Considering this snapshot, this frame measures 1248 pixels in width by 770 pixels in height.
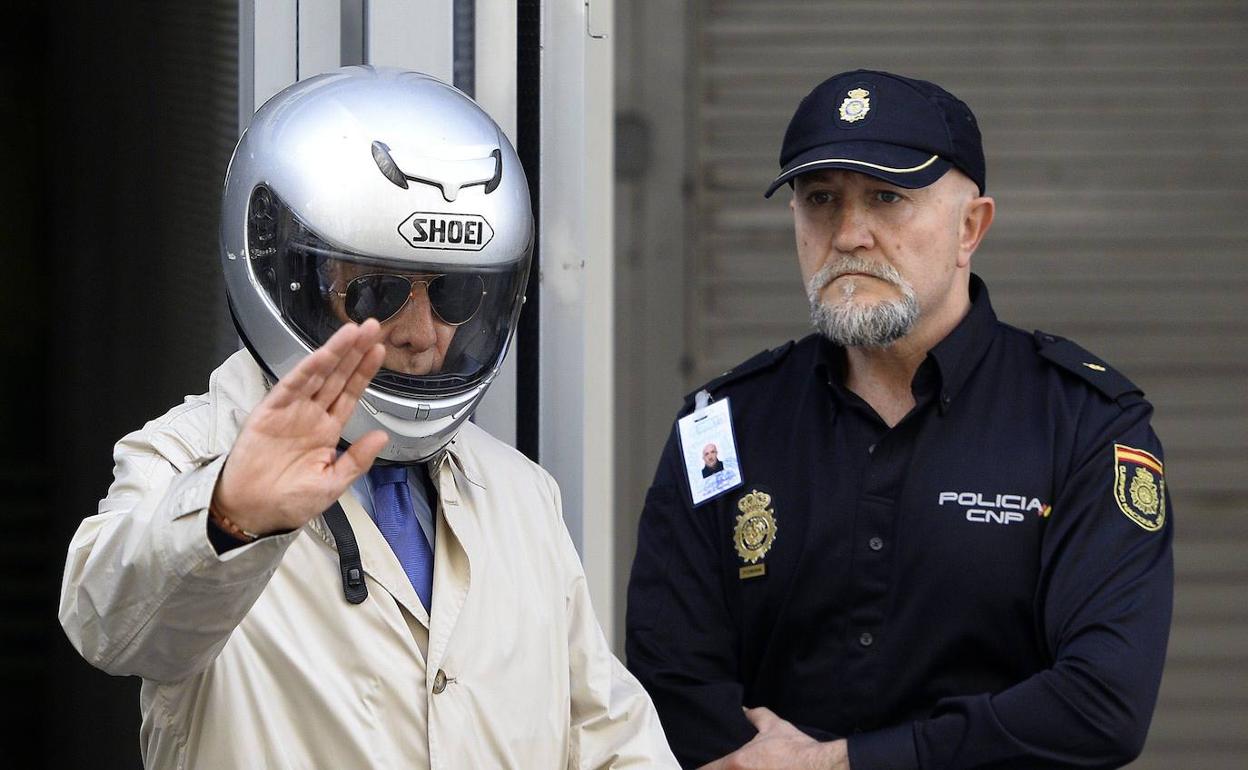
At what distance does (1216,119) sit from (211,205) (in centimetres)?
316

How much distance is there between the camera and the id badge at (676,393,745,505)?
9.43 ft

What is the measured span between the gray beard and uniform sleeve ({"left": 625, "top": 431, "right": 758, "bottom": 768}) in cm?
37

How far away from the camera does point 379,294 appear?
2189mm

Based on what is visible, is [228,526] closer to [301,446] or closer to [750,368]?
[301,446]

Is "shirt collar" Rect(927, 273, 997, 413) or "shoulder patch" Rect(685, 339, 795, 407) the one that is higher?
"shirt collar" Rect(927, 273, 997, 413)

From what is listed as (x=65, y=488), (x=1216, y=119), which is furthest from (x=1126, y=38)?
(x=65, y=488)

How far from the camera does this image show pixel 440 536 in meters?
2.22

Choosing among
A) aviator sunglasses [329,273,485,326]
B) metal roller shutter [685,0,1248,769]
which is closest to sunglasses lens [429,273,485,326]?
aviator sunglasses [329,273,485,326]

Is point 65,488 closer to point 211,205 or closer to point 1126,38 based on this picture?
point 211,205

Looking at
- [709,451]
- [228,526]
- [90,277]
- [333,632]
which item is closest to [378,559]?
[333,632]

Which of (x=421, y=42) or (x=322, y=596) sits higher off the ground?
(x=421, y=42)

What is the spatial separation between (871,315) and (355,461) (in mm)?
1154

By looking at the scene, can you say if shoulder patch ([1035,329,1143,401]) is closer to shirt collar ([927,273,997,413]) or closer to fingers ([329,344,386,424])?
shirt collar ([927,273,997,413])

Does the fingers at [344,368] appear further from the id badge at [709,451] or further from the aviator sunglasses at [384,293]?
the id badge at [709,451]
